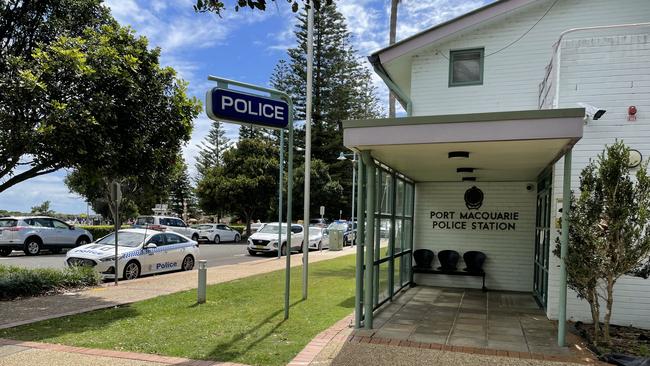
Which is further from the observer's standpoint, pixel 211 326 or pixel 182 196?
pixel 182 196

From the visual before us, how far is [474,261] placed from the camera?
10.6m

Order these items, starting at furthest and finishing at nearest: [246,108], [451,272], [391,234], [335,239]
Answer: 1. [335,239]
2. [451,272]
3. [391,234]
4. [246,108]

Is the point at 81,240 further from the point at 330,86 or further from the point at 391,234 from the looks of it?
the point at 330,86

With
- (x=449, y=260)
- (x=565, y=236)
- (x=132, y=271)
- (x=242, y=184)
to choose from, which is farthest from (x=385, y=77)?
(x=242, y=184)

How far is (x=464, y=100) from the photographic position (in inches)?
416

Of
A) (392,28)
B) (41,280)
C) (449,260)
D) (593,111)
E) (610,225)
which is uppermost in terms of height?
(392,28)

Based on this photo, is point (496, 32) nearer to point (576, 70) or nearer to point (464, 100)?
point (464, 100)

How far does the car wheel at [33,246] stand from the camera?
18.6m

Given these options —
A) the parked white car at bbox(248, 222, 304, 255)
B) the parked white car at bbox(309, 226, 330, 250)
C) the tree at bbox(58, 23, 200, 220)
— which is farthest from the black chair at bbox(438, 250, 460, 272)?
the parked white car at bbox(309, 226, 330, 250)

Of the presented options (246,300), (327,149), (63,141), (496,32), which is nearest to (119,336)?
(246,300)

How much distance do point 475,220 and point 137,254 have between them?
8.71 meters

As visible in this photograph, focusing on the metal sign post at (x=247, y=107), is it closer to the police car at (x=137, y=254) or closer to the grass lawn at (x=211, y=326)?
the grass lawn at (x=211, y=326)

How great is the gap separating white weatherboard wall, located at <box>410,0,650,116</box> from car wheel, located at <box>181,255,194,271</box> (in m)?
8.25

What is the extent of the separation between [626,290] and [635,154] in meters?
2.05
